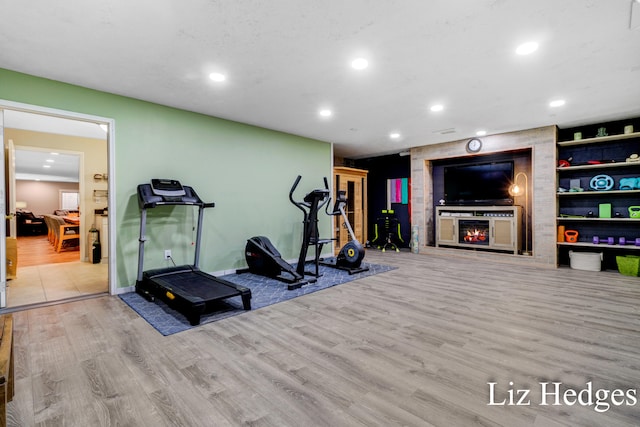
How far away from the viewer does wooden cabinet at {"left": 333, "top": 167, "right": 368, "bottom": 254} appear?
7137 millimetres

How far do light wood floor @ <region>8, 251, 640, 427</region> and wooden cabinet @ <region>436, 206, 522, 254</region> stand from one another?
2.43 metres

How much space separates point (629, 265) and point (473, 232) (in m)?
2.43

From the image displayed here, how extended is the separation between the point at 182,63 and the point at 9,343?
2643mm

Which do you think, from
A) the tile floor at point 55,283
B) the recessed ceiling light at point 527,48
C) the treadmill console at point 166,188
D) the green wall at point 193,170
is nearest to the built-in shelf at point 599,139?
the recessed ceiling light at point 527,48

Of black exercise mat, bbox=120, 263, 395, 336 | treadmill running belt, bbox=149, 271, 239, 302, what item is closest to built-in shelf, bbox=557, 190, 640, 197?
black exercise mat, bbox=120, 263, 395, 336

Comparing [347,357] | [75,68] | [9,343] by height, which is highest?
[75,68]

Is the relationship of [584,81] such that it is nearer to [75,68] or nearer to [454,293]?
[454,293]

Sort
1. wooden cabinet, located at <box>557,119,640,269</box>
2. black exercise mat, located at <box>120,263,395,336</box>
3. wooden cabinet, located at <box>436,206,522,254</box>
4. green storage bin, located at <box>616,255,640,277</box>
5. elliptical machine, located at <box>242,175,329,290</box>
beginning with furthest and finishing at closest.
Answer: wooden cabinet, located at <box>436,206,522,254</box> < wooden cabinet, located at <box>557,119,640,269</box> < green storage bin, located at <box>616,255,640,277</box> < elliptical machine, located at <box>242,175,329,290</box> < black exercise mat, located at <box>120,263,395,336</box>

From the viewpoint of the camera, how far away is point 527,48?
9.02ft

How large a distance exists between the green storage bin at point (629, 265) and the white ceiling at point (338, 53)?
2.33 meters

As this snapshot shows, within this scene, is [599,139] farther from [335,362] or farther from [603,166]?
[335,362]

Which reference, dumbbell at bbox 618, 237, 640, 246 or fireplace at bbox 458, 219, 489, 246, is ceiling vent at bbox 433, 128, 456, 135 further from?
dumbbell at bbox 618, 237, 640, 246

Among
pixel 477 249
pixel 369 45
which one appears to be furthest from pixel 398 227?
pixel 369 45

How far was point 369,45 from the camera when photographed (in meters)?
2.68
